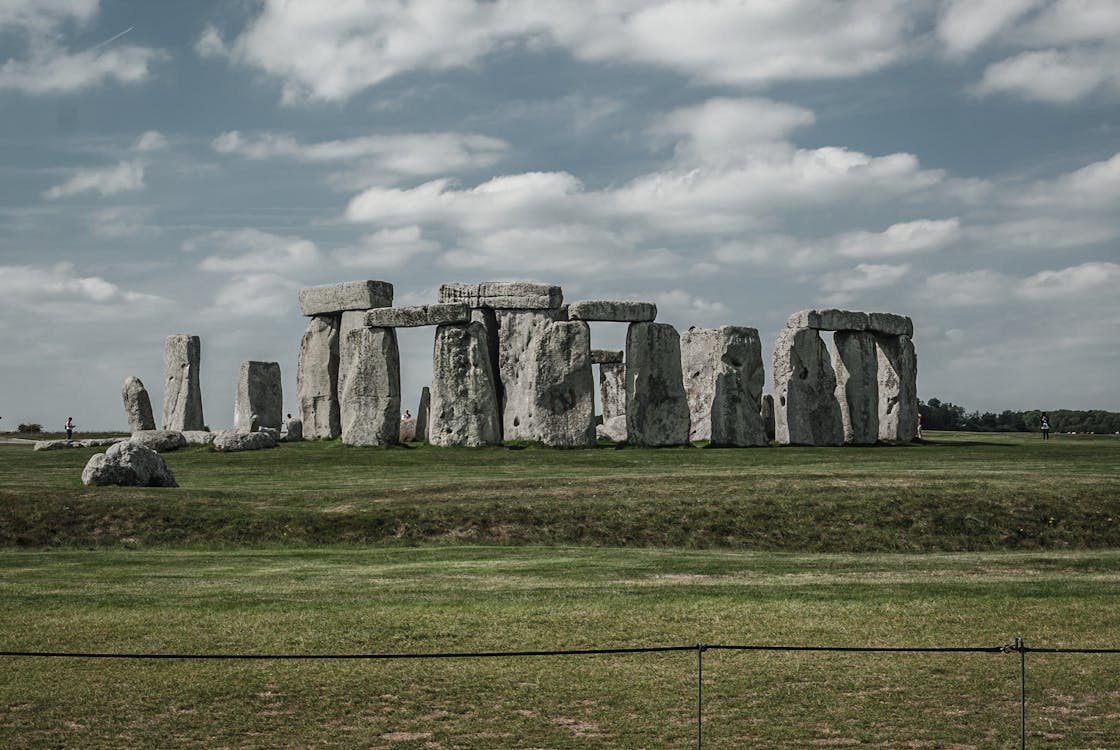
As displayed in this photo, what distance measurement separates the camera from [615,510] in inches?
870

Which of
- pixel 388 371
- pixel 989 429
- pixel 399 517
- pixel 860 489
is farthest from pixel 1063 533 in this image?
pixel 989 429

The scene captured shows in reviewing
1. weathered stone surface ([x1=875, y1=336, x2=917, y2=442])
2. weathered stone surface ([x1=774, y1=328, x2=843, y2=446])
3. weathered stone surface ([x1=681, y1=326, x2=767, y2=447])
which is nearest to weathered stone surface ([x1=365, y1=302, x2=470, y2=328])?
weathered stone surface ([x1=681, y1=326, x2=767, y2=447])

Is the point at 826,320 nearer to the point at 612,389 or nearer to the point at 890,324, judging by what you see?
the point at 890,324

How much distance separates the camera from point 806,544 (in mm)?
20812

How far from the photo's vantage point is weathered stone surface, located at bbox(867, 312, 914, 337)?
40.0 metres

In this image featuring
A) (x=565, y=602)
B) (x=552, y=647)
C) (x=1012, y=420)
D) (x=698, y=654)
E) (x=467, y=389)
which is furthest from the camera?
(x=1012, y=420)

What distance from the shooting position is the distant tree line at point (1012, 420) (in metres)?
59.7

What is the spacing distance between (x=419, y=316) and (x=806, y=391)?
35.7 ft

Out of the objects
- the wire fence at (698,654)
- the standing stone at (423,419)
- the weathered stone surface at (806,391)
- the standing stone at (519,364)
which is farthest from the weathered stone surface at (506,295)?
the wire fence at (698,654)

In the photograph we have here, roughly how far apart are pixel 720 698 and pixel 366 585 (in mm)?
6322

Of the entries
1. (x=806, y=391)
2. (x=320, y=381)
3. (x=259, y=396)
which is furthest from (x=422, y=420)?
(x=806, y=391)

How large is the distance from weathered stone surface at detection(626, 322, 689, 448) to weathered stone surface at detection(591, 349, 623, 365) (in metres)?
11.3

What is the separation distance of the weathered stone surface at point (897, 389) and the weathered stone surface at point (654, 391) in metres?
8.55

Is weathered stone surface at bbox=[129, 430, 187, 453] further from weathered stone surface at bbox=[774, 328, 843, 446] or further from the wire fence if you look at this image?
the wire fence
